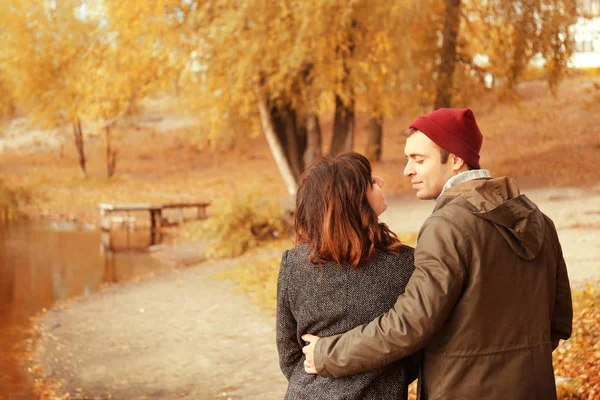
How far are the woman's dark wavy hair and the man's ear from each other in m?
0.30

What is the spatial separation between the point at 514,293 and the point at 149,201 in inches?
906

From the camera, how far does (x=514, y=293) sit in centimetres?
259

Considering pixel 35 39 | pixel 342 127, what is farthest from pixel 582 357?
pixel 35 39

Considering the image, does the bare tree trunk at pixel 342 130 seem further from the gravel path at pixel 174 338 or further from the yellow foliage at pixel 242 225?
the gravel path at pixel 174 338

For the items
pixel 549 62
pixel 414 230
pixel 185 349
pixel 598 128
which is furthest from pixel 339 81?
pixel 598 128

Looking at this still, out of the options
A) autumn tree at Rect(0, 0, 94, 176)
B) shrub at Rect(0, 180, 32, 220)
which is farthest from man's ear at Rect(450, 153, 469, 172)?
shrub at Rect(0, 180, 32, 220)

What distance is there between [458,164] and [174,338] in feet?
24.1

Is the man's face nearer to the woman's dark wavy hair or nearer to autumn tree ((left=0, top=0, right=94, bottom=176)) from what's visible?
the woman's dark wavy hair

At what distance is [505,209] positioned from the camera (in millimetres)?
2568

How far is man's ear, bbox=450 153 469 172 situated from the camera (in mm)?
2723

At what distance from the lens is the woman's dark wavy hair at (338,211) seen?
267 centimetres

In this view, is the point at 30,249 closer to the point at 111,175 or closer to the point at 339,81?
the point at 339,81

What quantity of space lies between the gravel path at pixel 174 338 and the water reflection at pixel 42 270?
0.40m

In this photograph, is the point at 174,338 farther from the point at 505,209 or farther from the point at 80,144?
the point at 80,144
